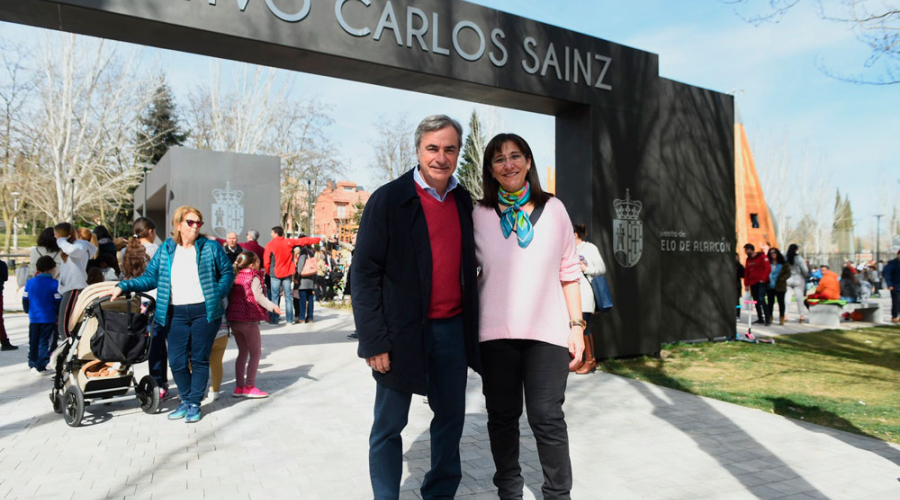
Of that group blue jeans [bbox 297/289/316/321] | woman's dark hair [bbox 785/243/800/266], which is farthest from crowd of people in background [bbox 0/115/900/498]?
woman's dark hair [bbox 785/243/800/266]

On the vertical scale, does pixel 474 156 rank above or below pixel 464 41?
above

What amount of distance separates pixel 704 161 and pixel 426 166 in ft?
28.4

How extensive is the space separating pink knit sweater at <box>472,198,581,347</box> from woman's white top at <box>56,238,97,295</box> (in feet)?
20.2

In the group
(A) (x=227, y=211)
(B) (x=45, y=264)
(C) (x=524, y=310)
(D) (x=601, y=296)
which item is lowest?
(D) (x=601, y=296)

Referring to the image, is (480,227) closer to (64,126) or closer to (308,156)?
(64,126)

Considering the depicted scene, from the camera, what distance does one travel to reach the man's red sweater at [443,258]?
2.77 meters

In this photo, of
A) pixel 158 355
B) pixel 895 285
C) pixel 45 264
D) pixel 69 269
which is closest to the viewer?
pixel 158 355

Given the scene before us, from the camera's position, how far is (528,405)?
291 cm

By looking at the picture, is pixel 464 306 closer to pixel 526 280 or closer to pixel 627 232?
pixel 526 280

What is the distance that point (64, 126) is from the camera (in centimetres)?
3125

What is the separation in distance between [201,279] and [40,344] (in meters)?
3.81

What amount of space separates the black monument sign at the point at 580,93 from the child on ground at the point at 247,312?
2136 mm

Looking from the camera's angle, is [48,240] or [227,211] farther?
[227,211]

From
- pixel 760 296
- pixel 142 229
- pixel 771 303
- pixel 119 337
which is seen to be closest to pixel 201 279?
pixel 119 337
